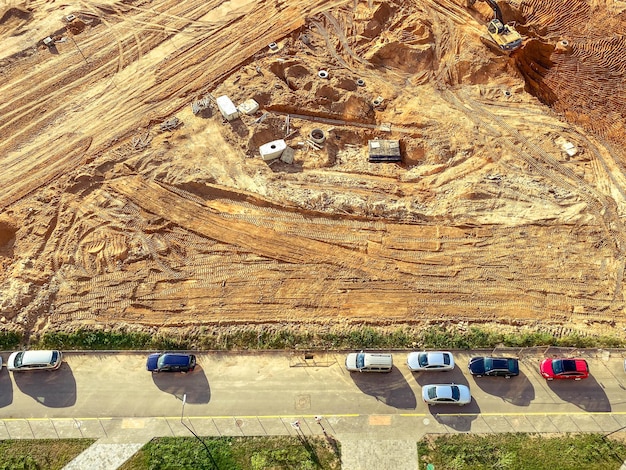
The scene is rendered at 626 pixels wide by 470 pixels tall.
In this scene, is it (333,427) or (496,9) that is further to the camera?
(496,9)

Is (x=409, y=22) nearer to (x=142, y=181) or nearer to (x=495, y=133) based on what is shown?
(x=495, y=133)

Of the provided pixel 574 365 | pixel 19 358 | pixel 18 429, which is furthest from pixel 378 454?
pixel 19 358

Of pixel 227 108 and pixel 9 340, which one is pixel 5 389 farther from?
pixel 227 108

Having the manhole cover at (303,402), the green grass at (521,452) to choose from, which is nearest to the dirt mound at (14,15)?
the manhole cover at (303,402)

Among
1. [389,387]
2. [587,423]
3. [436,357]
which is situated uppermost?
[436,357]

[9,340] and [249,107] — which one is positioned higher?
[249,107]

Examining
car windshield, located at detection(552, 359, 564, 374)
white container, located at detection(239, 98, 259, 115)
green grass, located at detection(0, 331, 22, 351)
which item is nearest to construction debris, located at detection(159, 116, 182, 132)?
white container, located at detection(239, 98, 259, 115)

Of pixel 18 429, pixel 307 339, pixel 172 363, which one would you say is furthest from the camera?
pixel 307 339

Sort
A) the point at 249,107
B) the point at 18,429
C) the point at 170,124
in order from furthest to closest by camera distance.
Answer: the point at 249,107, the point at 170,124, the point at 18,429
